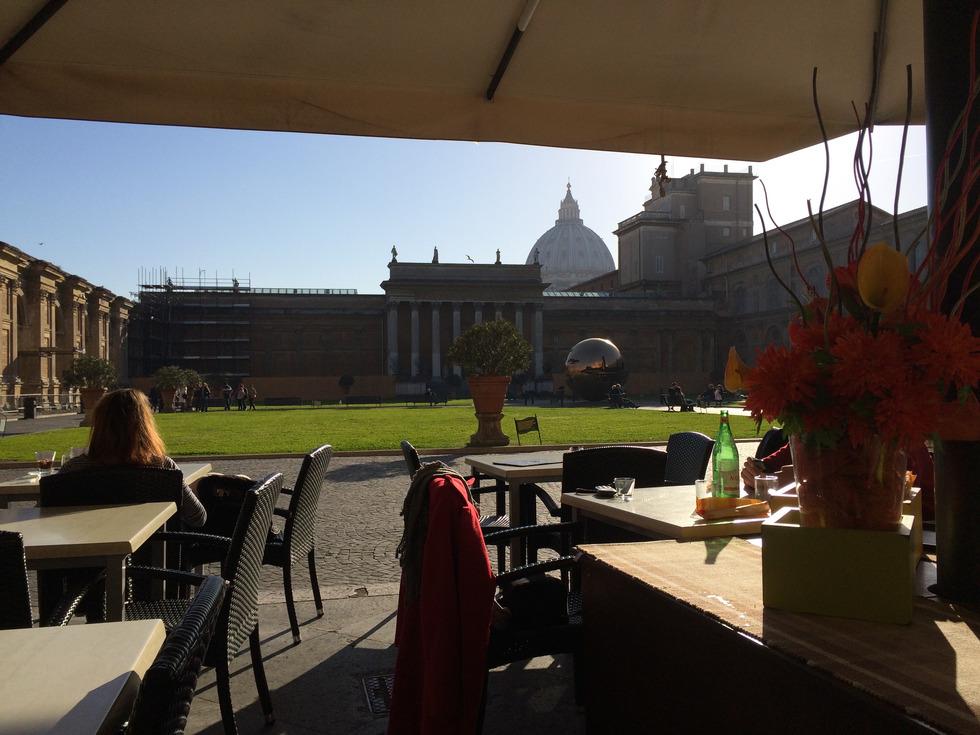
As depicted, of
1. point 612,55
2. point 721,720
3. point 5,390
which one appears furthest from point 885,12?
point 5,390

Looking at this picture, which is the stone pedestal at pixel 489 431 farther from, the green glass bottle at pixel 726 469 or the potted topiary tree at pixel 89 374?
the potted topiary tree at pixel 89 374

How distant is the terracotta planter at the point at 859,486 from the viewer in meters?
1.53

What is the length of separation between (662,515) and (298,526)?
1972 millimetres

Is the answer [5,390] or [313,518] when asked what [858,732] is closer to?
[313,518]

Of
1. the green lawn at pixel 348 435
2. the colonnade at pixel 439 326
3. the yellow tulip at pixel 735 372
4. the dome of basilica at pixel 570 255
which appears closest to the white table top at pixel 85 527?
the yellow tulip at pixel 735 372

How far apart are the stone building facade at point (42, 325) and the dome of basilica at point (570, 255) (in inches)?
2268

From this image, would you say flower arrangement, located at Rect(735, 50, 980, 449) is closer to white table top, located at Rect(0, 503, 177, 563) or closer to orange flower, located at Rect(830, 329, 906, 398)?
orange flower, located at Rect(830, 329, 906, 398)

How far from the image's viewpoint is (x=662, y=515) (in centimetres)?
292

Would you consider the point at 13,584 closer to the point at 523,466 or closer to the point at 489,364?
the point at 523,466

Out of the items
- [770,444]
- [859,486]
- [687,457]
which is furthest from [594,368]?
[859,486]

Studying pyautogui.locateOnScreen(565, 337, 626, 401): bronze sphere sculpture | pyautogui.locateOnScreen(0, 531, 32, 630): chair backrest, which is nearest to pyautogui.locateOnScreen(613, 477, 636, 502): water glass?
pyautogui.locateOnScreen(0, 531, 32, 630): chair backrest

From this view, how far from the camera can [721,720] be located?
1.54 meters

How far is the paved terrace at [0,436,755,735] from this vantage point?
311 cm

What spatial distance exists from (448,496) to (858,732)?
Answer: 1197 mm
